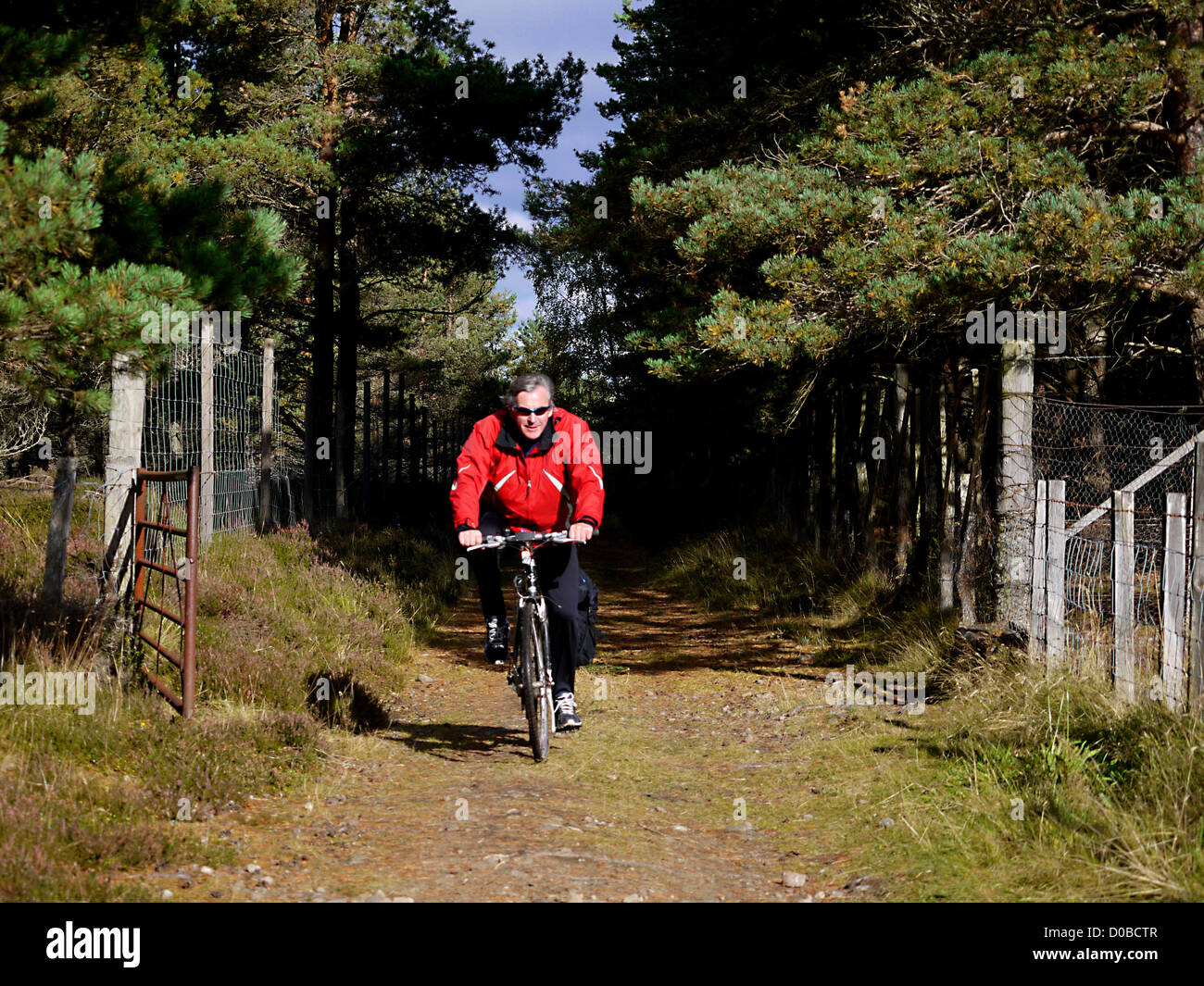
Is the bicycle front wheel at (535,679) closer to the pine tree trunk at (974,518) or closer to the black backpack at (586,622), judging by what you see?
the black backpack at (586,622)

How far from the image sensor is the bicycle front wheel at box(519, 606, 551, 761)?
259 inches

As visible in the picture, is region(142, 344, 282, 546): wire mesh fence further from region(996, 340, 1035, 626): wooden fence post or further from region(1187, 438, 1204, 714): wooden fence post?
region(1187, 438, 1204, 714): wooden fence post

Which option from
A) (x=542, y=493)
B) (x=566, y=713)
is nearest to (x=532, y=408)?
(x=542, y=493)

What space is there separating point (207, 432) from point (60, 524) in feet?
12.6

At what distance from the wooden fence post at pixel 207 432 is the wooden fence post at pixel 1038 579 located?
7.12 m

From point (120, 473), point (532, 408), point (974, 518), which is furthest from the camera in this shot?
point (974, 518)

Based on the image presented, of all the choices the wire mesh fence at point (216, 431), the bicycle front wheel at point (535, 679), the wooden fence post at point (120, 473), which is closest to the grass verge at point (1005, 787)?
the bicycle front wheel at point (535, 679)

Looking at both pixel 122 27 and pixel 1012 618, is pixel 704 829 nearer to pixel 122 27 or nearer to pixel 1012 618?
pixel 1012 618

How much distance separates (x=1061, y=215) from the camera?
7.58 meters

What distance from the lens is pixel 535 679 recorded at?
659 centimetres

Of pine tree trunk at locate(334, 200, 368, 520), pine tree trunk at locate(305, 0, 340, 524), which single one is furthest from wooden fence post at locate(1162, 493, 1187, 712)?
pine tree trunk at locate(334, 200, 368, 520)

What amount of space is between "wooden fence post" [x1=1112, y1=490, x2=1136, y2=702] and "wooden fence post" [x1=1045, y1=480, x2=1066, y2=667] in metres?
0.72

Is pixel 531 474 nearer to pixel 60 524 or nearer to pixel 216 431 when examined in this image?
pixel 60 524
